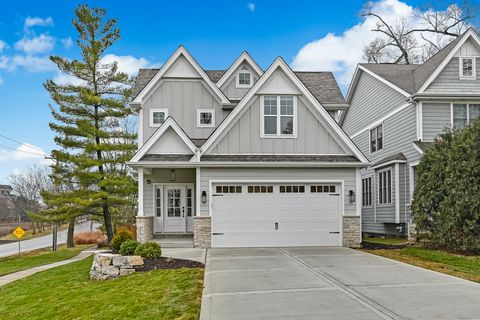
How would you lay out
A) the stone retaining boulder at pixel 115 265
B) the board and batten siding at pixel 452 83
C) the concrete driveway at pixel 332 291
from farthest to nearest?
the board and batten siding at pixel 452 83 → the stone retaining boulder at pixel 115 265 → the concrete driveway at pixel 332 291

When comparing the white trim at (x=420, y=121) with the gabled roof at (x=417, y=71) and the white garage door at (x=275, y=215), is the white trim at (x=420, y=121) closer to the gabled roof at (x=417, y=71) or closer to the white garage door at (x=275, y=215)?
the gabled roof at (x=417, y=71)

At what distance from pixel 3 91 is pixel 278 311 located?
1286 inches

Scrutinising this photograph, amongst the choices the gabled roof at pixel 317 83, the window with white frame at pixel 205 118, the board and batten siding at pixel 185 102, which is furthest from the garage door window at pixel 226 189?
the gabled roof at pixel 317 83

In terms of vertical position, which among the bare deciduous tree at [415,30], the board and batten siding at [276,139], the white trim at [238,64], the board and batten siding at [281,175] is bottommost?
the board and batten siding at [281,175]

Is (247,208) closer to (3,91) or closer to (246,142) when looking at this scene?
(246,142)

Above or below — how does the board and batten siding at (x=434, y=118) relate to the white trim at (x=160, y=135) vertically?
above

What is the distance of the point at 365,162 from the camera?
15.5 metres

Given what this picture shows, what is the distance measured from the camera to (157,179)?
1781 cm

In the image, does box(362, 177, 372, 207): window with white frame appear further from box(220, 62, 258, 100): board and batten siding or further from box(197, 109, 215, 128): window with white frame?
box(197, 109, 215, 128): window with white frame

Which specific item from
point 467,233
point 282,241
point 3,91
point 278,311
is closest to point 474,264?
point 467,233

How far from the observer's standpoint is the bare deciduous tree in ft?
117

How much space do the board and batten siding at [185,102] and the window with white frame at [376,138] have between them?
8015 mm

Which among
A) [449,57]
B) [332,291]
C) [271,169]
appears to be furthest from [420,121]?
[332,291]

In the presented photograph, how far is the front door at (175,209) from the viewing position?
58.8 ft
